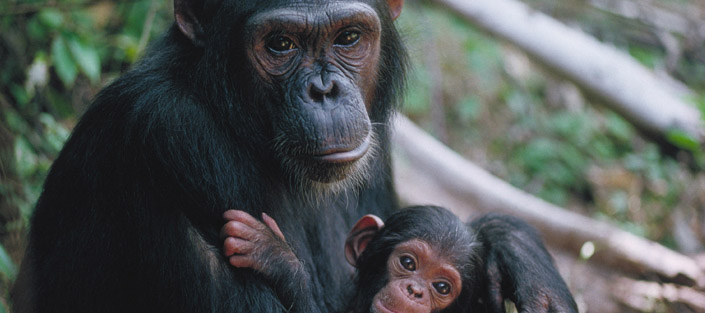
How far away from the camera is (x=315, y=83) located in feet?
11.9

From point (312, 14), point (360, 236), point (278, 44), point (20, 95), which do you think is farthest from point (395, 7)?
point (20, 95)

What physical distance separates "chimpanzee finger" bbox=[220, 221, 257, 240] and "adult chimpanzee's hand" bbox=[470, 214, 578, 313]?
5.12ft

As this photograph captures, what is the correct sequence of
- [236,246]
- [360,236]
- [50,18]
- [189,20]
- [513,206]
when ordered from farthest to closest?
[513,206] → [50,18] → [360,236] → [189,20] → [236,246]

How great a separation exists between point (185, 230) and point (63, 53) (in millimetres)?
3006

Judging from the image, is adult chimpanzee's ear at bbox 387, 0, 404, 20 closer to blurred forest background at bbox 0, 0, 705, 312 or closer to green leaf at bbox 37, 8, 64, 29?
blurred forest background at bbox 0, 0, 705, 312

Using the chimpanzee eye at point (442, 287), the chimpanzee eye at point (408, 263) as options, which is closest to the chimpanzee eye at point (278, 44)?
the chimpanzee eye at point (408, 263)

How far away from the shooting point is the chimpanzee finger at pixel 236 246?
3.49 metres

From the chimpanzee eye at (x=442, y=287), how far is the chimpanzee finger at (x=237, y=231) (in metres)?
1.13

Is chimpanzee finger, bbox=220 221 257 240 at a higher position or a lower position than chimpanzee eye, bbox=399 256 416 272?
higher

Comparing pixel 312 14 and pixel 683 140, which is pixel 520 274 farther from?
pixel 683 140

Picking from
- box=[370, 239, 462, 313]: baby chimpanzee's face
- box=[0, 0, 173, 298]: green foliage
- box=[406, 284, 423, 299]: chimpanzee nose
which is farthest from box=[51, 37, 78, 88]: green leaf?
box=[406, 284, 423, 299]: chimpanzee nose

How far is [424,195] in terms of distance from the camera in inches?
290

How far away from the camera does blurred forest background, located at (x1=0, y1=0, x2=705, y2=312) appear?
19.4ft

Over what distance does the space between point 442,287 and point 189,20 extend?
2.01 m
